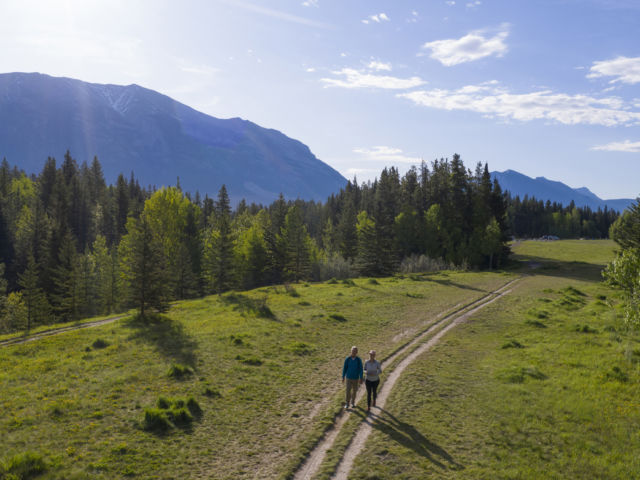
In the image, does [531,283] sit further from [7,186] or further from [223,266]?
[7,186]

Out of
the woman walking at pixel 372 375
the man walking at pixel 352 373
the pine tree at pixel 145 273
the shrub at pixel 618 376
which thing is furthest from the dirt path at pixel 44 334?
the shrub at pixel 618 376

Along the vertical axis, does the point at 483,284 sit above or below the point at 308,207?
below

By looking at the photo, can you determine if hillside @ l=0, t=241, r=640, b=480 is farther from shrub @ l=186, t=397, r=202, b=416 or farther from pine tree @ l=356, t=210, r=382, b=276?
pine tree @ l=356, t=210, r=382, b=276

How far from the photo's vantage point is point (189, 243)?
73.4m

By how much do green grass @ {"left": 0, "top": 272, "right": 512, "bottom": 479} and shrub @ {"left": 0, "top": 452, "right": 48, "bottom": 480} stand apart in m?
0.35

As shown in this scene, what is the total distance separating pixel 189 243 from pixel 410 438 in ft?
220

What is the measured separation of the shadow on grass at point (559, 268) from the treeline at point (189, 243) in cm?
640

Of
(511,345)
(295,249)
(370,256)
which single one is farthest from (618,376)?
(295,249)

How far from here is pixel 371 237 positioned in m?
68.2

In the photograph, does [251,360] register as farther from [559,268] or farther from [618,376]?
[559,268]

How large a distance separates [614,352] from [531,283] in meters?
33.9

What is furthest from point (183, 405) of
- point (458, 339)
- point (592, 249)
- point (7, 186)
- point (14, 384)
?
point (7, 186)

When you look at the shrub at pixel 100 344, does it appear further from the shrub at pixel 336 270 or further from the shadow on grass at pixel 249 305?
the shrub at pixel 336 270

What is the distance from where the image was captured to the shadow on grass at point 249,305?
3347 centimetres
